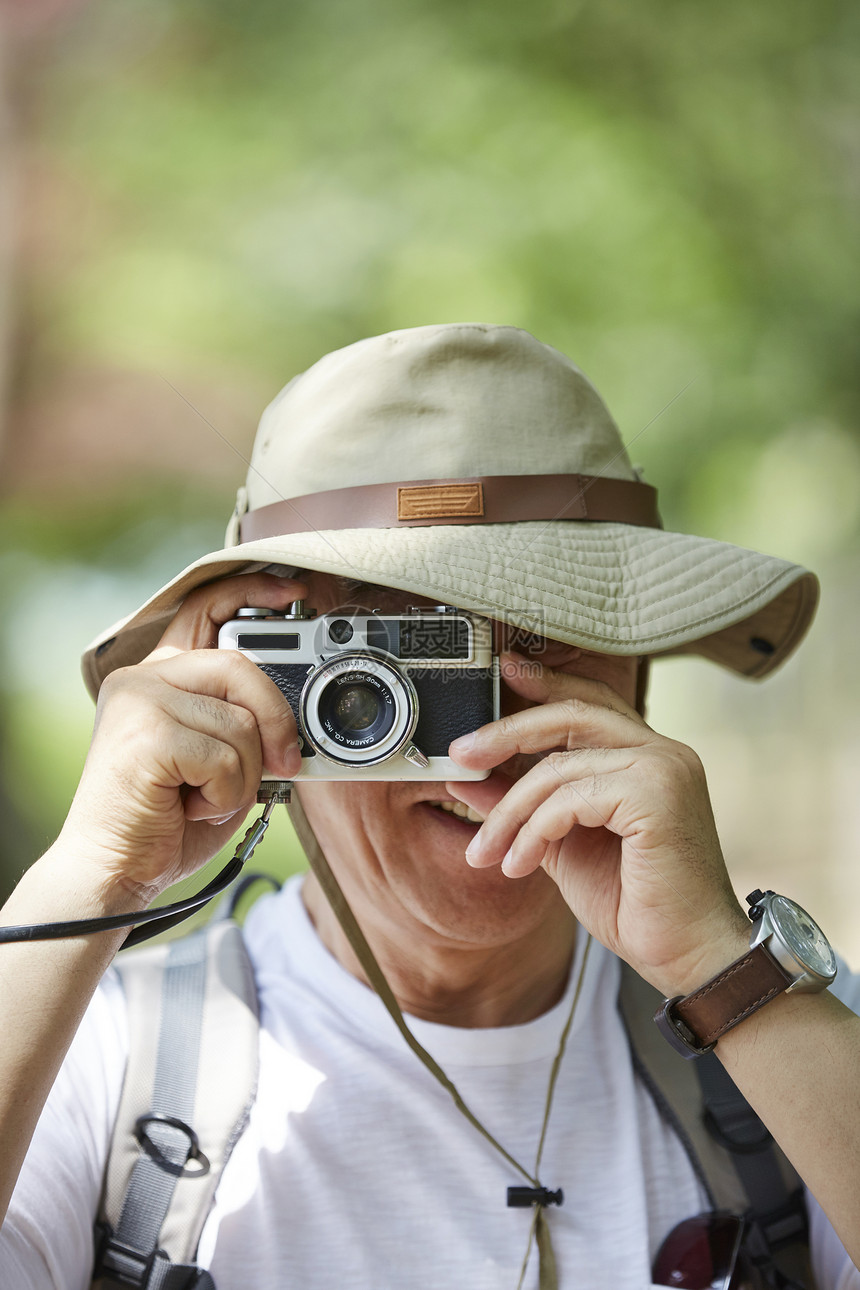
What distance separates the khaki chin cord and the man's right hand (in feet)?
0.82

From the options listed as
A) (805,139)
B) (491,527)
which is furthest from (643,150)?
(491,527)

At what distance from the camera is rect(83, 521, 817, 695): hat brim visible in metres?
1.09

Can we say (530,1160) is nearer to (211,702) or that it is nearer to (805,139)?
(211,702)

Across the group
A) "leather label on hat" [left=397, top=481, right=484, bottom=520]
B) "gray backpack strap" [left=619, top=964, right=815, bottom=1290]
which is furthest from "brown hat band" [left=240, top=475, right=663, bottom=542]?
"gray backpack strap" [left=619, top=964, right=815, bottom=1290]

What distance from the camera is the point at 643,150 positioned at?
9.30 ft

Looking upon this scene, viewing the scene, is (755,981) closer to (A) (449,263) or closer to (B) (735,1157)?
(B) (735,1157)

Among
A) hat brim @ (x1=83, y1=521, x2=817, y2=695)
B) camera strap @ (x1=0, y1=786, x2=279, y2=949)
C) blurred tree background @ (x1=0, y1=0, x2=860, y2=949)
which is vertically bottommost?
camera strap @ (x1=0, y1=786, x2=279, y2=949)

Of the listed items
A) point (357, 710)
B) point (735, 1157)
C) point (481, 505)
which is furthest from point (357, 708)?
point (735, 1157)

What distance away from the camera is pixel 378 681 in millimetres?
1090

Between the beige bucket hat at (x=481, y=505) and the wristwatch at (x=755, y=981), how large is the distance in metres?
0.36

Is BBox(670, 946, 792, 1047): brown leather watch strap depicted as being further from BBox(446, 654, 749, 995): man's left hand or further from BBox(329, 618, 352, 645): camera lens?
BBox(329, 618, 352, 645): camera lens

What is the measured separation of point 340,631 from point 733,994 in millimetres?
608

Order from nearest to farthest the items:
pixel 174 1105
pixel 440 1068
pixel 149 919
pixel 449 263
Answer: pixel 149 919 → pixel 174 1105 → pixel 440 1068 → pixel 449 263

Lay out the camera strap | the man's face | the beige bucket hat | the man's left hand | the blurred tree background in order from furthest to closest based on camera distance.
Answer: the blurred tree background, the man's face, the beige bucket hat, the man's left hand, the camera strap
